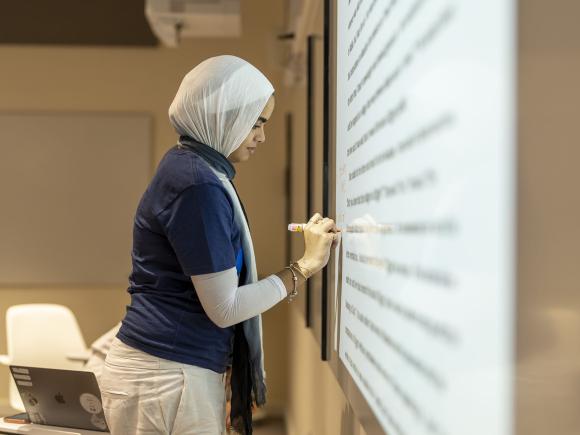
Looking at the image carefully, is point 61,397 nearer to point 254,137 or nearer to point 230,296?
point 230,296

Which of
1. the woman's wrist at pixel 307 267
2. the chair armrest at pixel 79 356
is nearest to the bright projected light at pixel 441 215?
the woman's wrist at pixel 307 267

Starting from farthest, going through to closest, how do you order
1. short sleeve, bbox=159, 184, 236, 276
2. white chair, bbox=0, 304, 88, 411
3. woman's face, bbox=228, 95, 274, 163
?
white chair, bbox=0, 304, 88, 411 → woman's face, bbox=228, 95, 274, 163 → short sleeve, bbox=159, 184, 236, 276

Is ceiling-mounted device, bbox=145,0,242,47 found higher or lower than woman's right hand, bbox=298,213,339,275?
higher

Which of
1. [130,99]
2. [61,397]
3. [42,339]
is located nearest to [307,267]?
[61,397]

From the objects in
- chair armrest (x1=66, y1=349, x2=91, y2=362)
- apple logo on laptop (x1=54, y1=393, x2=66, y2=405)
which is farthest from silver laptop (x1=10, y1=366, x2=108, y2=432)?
chair armrest (x1=66, y1=349, x2=91, y2=362)

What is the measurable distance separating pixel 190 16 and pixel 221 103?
7.93 ft

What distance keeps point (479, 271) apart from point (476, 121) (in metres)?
0.12

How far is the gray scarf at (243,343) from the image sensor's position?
156 cm

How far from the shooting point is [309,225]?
65.0 inches

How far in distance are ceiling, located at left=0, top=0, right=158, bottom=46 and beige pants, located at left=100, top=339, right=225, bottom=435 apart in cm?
368

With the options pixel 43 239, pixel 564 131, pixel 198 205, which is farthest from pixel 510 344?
pixel 43 239

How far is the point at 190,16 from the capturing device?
12.4ft

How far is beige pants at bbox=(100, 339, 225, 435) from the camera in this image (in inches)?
59.5

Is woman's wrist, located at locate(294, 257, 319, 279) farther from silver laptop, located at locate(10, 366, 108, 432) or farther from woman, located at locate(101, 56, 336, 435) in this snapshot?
silver laptop, located at locate(10, 366, 108, 432)
